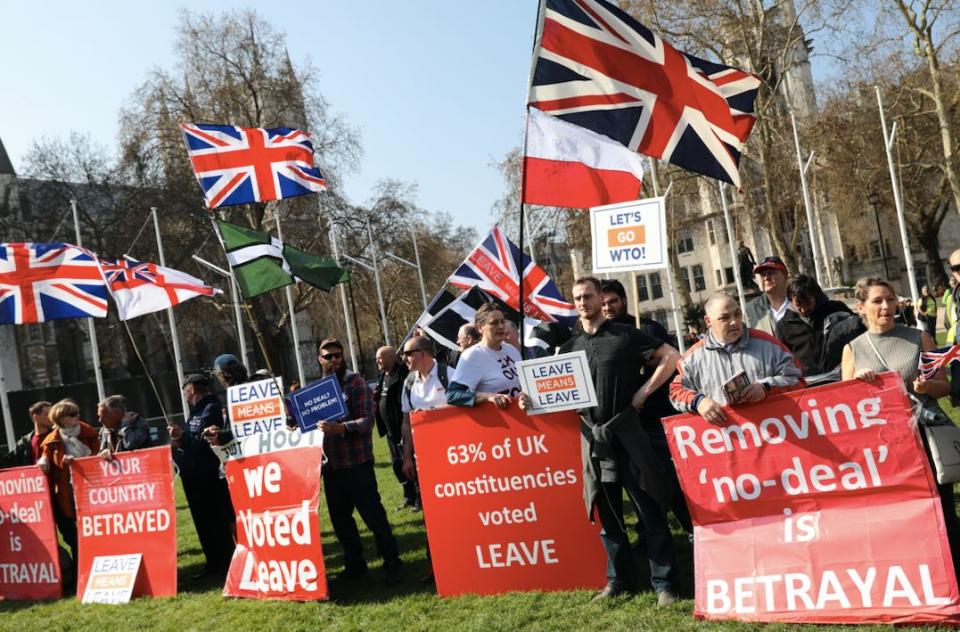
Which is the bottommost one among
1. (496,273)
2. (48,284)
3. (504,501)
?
(504,501)

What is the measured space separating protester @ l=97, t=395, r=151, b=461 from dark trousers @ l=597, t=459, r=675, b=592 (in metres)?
5.00

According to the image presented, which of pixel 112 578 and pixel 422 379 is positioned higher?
pixel 422 379

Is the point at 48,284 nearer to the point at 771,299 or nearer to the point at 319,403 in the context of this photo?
the point at 319,403

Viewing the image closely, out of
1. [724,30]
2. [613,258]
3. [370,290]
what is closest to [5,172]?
[370,290]

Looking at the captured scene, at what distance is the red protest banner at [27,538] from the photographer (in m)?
8.94

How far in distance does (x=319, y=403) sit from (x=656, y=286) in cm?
7770

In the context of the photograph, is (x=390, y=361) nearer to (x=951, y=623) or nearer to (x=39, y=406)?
(x=39, y=406)

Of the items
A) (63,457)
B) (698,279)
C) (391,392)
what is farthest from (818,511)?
(698,279)

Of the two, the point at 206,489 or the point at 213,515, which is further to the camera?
the point at 213,515

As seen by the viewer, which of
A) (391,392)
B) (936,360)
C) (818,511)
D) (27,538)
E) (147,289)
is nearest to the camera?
(936,360)

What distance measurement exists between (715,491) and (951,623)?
4.45 ft

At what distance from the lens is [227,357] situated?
8375 millimetres

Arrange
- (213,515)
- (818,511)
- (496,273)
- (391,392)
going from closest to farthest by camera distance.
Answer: (818,511), (213,515), (391,392), (496,273)

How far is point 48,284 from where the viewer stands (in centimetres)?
1288
